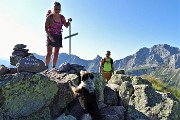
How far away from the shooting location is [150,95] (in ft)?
47.8

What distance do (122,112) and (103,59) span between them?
7.74 meters

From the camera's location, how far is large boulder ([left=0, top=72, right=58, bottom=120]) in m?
11.2

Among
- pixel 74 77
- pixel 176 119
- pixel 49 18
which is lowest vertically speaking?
pixel 176 119

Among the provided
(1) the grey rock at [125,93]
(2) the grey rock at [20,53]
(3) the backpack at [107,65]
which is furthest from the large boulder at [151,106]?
(2) the grey rock at [20,53]

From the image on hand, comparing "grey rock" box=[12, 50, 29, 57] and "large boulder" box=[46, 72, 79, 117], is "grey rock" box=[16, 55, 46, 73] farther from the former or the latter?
"grey rock" box=[12, 50, 29, 57]

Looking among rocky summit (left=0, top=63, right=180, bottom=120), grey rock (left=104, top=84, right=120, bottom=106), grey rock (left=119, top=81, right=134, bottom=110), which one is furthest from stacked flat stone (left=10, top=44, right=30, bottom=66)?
grey rock (left=119, top=81, right=134, bottom=110)

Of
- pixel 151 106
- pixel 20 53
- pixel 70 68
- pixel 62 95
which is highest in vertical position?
pixel 20 53

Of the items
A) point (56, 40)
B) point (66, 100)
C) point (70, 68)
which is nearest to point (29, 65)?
point (66, 100)

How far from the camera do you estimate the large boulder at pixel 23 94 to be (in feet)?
36.7

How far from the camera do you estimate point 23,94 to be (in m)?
11.5

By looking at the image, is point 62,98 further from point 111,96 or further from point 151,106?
point 151,106

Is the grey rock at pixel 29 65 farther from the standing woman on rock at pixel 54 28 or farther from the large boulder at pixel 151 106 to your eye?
the large boulder at pixel 151 106

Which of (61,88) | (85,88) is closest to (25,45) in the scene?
(61,88)

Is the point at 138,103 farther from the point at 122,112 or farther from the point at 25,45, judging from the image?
the point at 25,45
